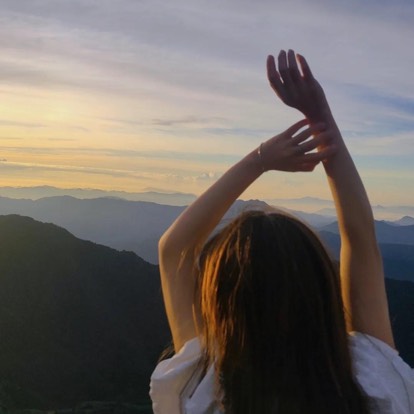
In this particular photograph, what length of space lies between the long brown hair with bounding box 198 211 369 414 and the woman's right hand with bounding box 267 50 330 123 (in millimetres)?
379

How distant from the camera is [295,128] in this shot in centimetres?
202

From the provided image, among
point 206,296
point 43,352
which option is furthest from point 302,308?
point 43,352

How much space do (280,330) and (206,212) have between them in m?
0.44

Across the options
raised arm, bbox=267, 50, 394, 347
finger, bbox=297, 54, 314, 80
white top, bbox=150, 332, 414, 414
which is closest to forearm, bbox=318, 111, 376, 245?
raised arm, bbox=267, 50, 394, 347

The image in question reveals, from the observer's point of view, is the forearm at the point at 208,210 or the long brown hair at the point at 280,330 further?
the forearm at the point at 208,210

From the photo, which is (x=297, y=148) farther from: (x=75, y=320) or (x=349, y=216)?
(x=75, y=320)

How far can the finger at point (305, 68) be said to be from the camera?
1916 mm

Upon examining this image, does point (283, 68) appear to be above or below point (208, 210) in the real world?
above

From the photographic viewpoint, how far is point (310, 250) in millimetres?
1751

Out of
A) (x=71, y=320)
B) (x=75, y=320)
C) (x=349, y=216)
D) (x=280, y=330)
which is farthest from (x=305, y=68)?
(x=75, y=320)

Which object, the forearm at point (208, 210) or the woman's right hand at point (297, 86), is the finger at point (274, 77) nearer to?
the woman's right hand at point (297, 86)

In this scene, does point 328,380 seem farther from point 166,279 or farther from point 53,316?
point 53,316

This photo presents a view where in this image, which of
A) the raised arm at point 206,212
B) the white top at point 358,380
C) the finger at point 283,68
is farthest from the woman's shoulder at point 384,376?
the finger at point 283,68

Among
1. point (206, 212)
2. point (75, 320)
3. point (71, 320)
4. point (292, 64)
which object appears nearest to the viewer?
point (292, 64)
